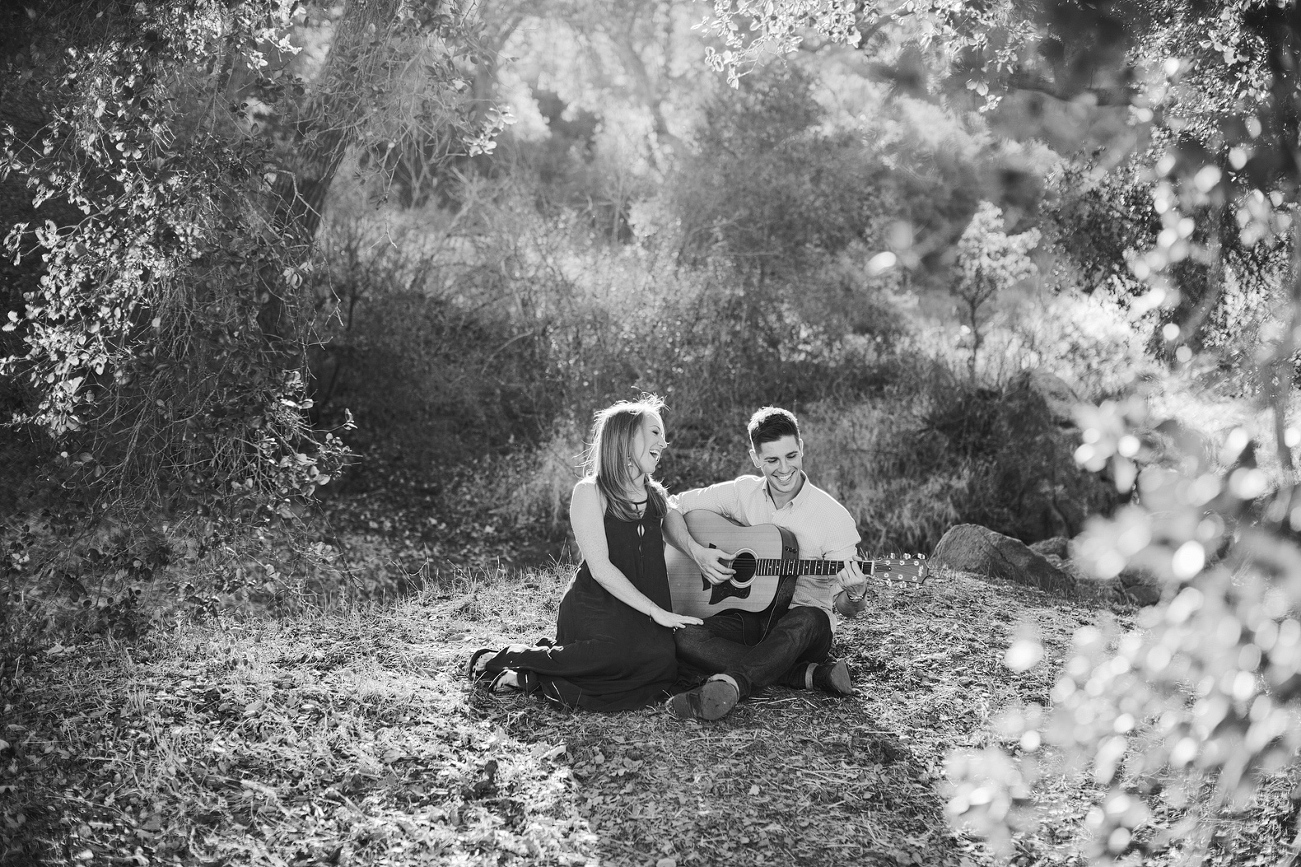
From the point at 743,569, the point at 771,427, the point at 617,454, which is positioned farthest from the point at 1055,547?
the point at 617,454

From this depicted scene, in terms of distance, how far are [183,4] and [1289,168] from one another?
3826mm

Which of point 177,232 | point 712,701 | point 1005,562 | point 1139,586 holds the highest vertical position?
point 177,232

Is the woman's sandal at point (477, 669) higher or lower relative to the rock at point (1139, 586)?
higher

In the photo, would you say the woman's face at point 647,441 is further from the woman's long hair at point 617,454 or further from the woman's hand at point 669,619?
the woman's hand at point 669,619

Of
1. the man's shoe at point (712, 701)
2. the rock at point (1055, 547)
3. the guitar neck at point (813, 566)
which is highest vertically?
the guitar neck at point (813, 566)

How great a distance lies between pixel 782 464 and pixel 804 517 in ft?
0.72

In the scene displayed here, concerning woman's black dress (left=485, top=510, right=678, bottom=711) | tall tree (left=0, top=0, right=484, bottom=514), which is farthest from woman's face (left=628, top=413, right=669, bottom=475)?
tall tree (left=0, top=0, right=484, bottom=514)

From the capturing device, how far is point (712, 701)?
3875 mm

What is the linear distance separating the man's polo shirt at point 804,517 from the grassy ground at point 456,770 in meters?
0.40

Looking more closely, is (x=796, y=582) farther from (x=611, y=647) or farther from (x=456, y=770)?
(x=456, y=770)

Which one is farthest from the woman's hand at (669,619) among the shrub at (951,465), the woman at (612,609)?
the shrub at (951,465)

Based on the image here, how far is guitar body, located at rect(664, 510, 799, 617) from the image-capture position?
13.9 feet

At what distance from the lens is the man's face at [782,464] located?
418 centimetres

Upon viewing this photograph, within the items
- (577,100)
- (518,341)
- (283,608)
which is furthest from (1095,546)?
(577,100)
